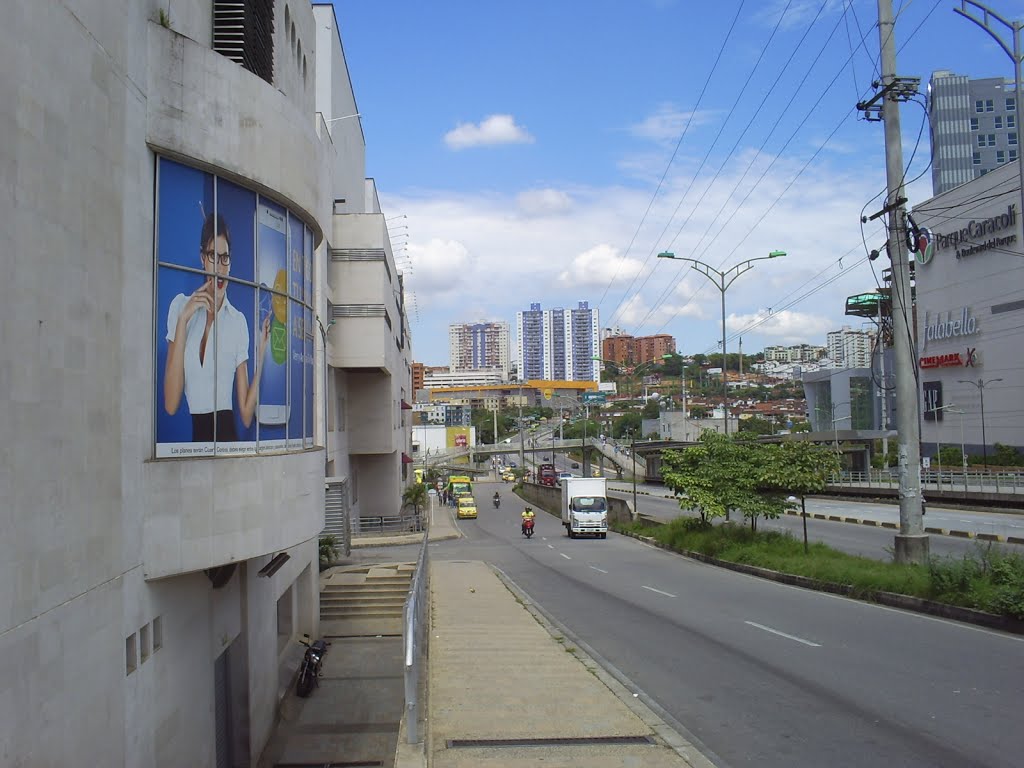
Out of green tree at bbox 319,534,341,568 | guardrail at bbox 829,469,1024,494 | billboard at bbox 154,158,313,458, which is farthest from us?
guardrail at bbox 829,469,1024,494

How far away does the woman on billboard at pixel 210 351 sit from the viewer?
29.9 ft

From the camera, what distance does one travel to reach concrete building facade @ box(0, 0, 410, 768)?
6.36 meters

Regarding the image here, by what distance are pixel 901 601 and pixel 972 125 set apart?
137 m

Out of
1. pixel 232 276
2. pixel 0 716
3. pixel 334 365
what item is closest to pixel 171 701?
pixel 0 716

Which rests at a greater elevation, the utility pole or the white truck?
the utility pole

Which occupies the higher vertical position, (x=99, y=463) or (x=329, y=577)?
(x=99, y=463)

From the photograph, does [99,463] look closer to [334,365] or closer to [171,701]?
[171,701]

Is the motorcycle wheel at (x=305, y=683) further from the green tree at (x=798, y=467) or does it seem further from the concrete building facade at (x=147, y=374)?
the green tree at (x=798, y=467)

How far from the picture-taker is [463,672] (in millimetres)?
11055

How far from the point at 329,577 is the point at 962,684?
19665 mm

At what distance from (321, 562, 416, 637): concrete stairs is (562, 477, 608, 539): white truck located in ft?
58.0

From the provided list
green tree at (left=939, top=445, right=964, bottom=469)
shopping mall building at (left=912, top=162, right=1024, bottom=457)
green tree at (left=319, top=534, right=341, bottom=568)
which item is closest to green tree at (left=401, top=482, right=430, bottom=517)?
green tree at (left=319, top=534, right=341, bottom=568)

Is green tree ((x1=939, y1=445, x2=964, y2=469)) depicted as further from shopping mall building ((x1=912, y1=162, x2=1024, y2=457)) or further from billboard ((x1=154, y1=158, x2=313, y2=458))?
billboard ((x1=154, y1=158, x2=313, y2=458))

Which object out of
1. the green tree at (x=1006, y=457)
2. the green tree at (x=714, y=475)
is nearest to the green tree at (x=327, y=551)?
the green tree at (x=714, y=475)
